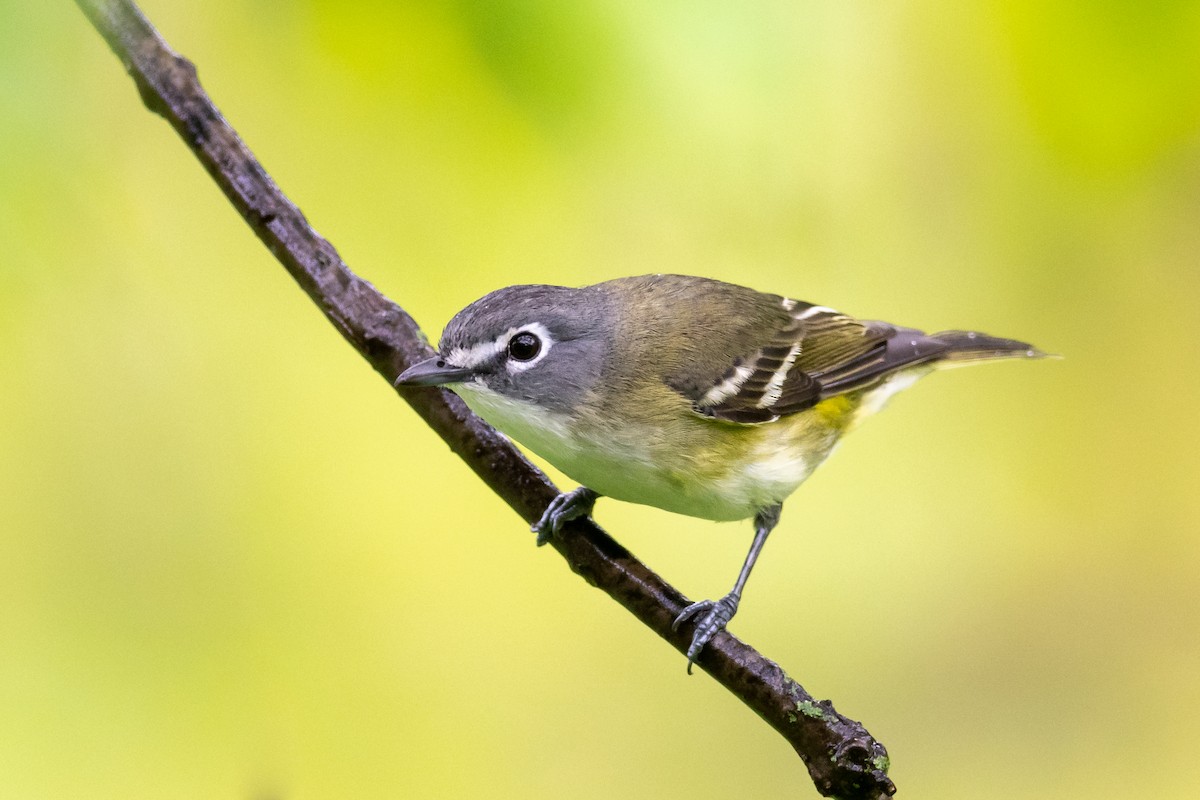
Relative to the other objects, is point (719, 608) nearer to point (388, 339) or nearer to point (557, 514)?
point (557, 514)

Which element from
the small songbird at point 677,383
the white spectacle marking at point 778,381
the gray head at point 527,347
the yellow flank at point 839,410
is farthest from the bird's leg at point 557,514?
the yellow flank at point 839,410

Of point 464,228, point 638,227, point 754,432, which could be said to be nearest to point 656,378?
point 754,432

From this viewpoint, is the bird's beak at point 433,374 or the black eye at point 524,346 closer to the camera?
the bird's beak at point 433,374

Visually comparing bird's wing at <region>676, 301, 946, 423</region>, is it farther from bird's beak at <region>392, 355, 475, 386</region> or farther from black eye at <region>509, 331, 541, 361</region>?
bird's beak at <region>392, 355, 475, 386</region>

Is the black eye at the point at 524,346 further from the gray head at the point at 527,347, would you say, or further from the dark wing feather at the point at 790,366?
the dark wing feather at the point at 790,366

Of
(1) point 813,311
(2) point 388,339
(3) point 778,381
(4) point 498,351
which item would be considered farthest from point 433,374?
(1) point 813,311

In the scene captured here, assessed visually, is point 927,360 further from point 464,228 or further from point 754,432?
point 464,228
